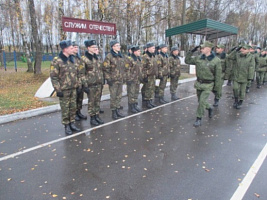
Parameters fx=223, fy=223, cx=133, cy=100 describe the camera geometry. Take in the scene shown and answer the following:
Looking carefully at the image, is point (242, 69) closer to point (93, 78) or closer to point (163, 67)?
point (163, 67)

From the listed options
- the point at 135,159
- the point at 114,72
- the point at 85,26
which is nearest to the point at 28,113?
the point at 114,72

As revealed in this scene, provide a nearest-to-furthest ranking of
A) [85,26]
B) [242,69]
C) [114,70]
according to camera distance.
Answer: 1. [114,70]
2. [242,69]
3. [85,26]

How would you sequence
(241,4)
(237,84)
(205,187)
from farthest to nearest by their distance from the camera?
(241,4), (237,84), (205,187)

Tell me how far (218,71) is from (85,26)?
5611 mm

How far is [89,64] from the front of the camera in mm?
5234

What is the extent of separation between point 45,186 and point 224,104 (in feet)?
21.6

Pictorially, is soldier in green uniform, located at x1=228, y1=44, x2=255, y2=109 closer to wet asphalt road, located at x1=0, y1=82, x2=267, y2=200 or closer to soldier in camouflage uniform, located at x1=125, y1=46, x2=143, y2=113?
wet asphalt road, located at x1=0, y1=82, x2=267, y2=200

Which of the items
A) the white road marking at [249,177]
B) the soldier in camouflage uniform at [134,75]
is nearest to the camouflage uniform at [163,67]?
the soldier in camouflage uniform at [134,75]

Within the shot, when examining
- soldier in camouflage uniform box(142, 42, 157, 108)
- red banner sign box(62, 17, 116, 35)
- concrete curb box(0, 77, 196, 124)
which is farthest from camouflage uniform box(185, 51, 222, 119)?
red banner sign box(62, 17, 116, 35)

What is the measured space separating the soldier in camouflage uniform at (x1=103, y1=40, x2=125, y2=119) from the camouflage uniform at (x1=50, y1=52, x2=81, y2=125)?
1028 mm

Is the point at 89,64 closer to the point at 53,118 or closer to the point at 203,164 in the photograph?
the point at 53,118

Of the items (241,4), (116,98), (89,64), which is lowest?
(116,98)

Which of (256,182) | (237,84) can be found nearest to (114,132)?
(256,182)

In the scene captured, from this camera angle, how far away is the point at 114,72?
5766 mm
